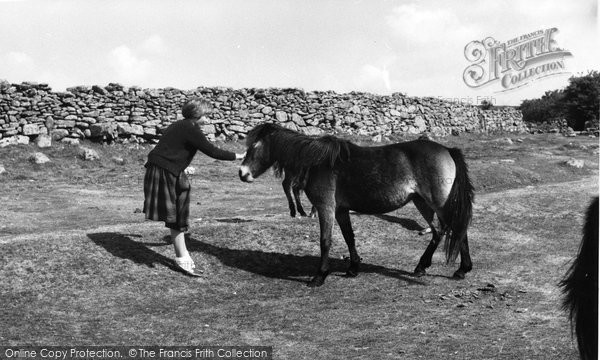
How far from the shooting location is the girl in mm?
7152

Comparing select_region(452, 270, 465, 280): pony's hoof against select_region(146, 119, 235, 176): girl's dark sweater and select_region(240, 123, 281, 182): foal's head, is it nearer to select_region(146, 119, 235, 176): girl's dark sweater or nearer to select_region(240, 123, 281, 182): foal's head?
select_region(240, 123, 281, 182): foal's head

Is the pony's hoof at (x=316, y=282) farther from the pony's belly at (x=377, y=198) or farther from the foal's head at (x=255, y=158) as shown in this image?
the foal's head at (x=255, y=158)

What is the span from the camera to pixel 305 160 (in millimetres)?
7348

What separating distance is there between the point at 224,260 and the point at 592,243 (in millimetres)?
5640

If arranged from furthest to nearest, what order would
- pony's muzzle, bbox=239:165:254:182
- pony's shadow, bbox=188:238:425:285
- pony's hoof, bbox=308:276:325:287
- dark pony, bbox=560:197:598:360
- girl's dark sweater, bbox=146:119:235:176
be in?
pony's shadow, bbox=188:238:425:285 < pony's muzzle, bbox=239:165:254:182 < pony's hoof, bbox=308:276:325:287 < girl's dark sweater, bbox=146:119:235:176 < dark pony, bbox=560:197:598:360

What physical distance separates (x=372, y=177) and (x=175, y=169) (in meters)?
2.36

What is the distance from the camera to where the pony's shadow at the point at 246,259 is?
7664 millimetres

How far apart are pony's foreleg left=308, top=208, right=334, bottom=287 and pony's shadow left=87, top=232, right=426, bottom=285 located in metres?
0.25

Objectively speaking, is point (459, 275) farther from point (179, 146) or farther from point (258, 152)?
point (179, 146)

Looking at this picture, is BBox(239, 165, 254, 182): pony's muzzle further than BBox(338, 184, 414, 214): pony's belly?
Yes

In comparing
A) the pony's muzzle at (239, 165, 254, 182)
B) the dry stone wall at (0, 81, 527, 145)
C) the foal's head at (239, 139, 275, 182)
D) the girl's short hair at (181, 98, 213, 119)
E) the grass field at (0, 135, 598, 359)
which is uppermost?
the dry stone wall at (0, 81, 527, 145)

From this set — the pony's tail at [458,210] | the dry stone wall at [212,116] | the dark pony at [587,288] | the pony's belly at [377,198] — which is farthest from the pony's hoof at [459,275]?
the dry stone wall at [212,116]

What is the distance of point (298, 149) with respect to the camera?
741cm

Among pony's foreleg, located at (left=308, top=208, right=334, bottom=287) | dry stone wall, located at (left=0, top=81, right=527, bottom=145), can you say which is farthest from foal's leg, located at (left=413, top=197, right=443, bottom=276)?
dry stone wall, located at (left=0, top=81, right=527, bottom=145)
